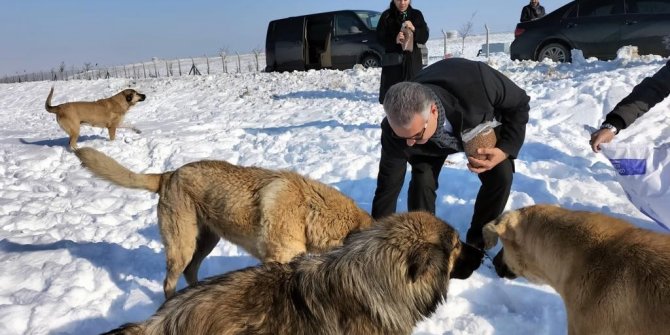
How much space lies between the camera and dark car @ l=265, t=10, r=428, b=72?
54.7ft

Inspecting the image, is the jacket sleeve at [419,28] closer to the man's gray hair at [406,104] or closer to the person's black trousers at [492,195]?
the person's black trousers at [492,195]

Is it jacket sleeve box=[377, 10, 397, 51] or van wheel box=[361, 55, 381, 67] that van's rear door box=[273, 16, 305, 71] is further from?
jacket sleeve box=[377, 10, 397, 51]

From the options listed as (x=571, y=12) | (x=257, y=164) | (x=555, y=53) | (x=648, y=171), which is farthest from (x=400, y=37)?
(x=555, y=53)

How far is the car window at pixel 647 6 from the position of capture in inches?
451

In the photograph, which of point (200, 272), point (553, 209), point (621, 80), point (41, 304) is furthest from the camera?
point (621, 80)

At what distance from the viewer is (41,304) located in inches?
154

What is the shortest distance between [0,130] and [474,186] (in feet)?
43.1

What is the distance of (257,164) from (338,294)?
18.1 feet

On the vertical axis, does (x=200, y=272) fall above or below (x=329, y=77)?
below

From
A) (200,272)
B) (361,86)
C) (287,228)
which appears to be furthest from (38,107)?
(287,228)

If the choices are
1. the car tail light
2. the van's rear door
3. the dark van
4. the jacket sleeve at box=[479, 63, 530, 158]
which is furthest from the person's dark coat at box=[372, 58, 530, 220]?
the van's rear door

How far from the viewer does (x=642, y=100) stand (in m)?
3.63

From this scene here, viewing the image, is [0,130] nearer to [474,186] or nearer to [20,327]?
[20,327]

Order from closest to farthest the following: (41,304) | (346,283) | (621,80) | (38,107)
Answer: (346,283)
(41,304)
(621,80)
(38,107)
